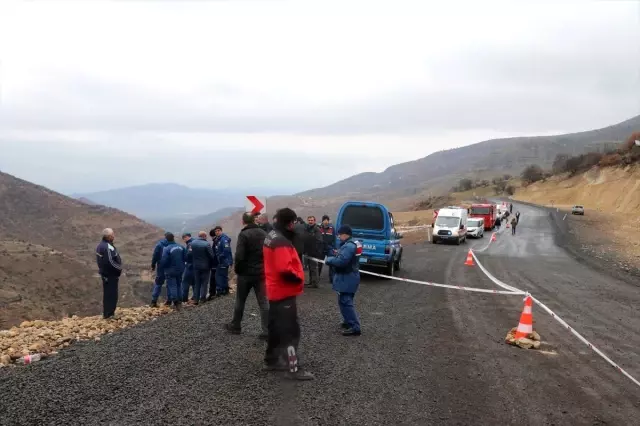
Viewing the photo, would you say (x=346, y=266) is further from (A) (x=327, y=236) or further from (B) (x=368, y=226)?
(B) (x=368, y=226)

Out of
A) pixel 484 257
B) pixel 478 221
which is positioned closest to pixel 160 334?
pixel 484 257

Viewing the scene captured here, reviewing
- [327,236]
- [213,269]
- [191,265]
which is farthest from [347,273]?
[327,236]

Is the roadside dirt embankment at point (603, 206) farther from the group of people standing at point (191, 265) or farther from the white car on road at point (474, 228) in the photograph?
the group of people standing at point (191, 265)

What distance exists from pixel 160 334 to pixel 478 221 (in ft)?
116

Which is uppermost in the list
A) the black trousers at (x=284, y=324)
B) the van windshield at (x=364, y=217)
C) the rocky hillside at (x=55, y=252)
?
the van windshield at (x=364, y=217)

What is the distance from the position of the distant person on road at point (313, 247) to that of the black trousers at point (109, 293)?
195 inches

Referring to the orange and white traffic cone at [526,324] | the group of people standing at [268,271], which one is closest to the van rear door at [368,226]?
the group of people standing at [268,271]

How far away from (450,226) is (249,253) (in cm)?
2751

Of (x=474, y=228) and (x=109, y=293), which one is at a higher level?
(x=109, y=293)

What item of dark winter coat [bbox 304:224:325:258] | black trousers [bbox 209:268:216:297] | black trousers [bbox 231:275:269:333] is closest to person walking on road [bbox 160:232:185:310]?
black trousers [bbox 209:268:216:297]

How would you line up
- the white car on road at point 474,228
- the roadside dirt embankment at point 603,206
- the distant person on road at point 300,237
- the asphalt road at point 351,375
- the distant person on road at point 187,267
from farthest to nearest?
1. the white car on road at point 474,228
2. the roadside dirt embankment at point 603,206
3. the distant person on road at point 187,267
4. the distant person on road at point 300,237
5. the asphalt road at point 351,375

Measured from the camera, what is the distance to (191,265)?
12.9 m

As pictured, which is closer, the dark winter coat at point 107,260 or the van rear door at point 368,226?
the dark winter coat at point 107,260

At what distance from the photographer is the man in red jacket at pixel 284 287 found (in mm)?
6328
